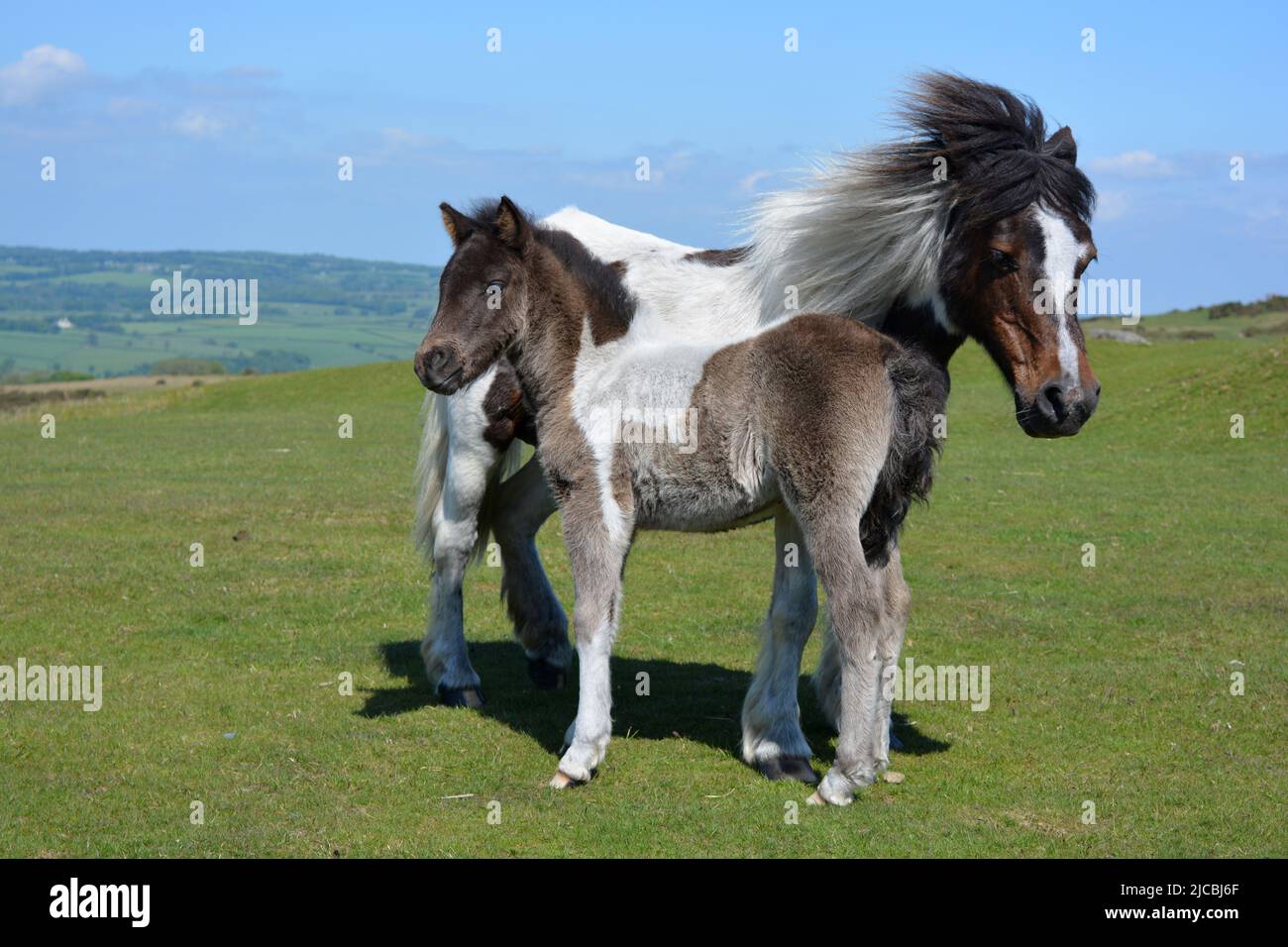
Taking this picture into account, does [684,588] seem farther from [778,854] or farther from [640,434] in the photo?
[778,854]

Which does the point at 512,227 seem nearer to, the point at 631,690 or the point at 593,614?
the point at 593,614

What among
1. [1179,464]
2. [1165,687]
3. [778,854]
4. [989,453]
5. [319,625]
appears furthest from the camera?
[989,453]

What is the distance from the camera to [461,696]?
9.06 m

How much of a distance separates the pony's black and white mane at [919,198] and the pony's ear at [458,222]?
1724 mm

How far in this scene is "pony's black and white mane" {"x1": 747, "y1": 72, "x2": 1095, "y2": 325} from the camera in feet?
21.8

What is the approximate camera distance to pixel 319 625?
11.5m

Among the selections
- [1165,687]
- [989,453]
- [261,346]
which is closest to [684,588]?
[1165,687]

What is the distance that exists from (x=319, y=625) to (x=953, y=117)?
7.11m

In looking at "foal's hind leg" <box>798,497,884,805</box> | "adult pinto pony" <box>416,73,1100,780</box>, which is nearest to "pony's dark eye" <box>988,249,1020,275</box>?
"adult pinto pony" <box>416,73,1100,780</box>

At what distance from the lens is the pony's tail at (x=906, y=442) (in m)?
6.76

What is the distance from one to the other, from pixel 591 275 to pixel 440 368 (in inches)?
44.0

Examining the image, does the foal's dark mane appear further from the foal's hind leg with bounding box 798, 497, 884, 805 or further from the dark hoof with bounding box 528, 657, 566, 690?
the dark hoof with bounding box 528, 657, 566, 690

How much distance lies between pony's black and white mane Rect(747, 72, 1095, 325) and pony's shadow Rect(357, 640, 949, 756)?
281 centimetres

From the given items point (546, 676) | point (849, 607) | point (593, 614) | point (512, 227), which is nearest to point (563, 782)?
point (593, 614)
